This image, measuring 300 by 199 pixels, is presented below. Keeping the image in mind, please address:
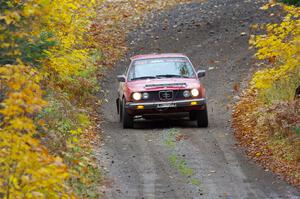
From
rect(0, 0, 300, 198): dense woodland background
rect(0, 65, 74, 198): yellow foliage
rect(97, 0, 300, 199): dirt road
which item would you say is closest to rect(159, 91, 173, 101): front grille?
rect(97, 0, 300, 199): dirt road

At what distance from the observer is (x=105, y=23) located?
111 ft

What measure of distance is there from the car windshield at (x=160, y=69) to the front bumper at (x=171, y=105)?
108 centimetres

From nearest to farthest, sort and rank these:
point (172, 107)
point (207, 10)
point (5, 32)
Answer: point (5, 32), point (172, 107), point (207, 10)

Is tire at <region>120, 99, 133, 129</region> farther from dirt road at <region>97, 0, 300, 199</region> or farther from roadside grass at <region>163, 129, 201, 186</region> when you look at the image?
roadside grass at <region>163, 129, 201, 186</region>

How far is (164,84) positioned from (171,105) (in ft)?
1.95

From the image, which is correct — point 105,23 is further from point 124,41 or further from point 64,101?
point 64,101

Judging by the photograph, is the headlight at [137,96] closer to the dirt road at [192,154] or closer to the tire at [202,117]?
the dirt road at [192,154]

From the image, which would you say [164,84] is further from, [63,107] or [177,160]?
[177,160]

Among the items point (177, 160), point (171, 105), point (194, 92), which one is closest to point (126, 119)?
point (171, 105)

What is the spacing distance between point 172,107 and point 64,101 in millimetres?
2532

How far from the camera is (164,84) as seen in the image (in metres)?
16.7

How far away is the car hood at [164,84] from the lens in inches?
655

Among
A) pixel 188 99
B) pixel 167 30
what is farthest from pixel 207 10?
pixel 188 99

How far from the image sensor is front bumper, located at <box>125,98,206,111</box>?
53.9ft
